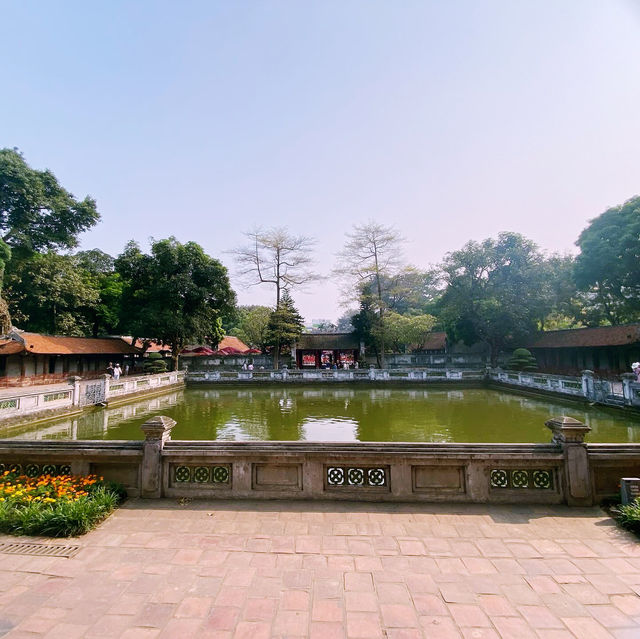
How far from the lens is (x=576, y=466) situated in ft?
13.7

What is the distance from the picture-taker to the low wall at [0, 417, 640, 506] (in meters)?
4.21

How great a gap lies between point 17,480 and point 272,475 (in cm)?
288

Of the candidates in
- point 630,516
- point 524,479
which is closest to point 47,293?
point 524,479

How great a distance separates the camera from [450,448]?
431cm

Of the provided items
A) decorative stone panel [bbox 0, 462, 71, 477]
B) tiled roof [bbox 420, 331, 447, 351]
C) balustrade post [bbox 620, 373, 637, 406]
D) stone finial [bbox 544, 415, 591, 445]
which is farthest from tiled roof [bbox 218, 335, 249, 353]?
stone finial [bbox 544, 415, 591, 445]

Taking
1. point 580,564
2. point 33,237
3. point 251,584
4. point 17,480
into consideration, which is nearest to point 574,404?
point 580,564

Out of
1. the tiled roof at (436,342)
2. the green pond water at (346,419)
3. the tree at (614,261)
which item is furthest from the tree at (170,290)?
the tree at (614,261)

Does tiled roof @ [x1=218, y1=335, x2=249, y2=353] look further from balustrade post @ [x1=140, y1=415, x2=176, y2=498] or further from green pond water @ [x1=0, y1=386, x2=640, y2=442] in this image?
balustrade post @ [x1=140, y1=415, x2=176, y2=498]

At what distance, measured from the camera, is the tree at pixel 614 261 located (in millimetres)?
20156

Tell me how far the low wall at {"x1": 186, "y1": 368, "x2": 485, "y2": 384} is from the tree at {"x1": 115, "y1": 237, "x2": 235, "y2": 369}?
346cm

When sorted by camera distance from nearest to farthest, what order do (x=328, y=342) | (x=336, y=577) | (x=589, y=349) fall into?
(x=336, y=577) < (x=589, y=349) < (x=328, y=342)

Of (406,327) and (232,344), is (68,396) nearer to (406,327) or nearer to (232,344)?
(406,327)

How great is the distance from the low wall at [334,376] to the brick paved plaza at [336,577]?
20.3 meters

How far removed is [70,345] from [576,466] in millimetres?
24985
